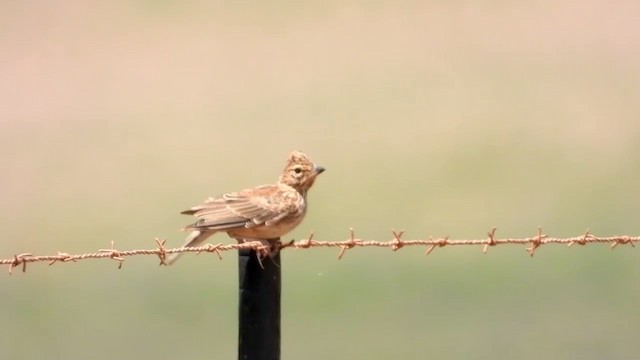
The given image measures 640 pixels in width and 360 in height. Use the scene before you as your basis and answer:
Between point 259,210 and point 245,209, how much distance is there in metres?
0.10

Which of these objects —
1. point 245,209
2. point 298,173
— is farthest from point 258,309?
point 298,173

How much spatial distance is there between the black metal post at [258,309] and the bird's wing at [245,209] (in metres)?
1.04

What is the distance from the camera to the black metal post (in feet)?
14.4

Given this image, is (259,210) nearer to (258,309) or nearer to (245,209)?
(245,209)

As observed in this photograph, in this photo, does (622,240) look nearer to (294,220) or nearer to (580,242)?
(580,242)

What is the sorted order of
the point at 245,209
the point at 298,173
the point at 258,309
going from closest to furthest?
the point at 258,309 → the point at 245,209 → the point at 298,173

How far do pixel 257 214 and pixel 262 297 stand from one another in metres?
1.28

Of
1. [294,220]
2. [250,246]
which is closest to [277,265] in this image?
[250,246]

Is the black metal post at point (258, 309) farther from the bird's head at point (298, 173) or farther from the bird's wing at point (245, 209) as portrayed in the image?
the bird's head at point (298, 173)

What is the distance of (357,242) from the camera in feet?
A: 16.0

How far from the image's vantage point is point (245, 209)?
18.5 ft

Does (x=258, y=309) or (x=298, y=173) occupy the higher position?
(x=298, y=173)

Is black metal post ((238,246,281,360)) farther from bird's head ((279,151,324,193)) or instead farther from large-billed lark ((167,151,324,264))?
bird's head ((279,151,324,193))

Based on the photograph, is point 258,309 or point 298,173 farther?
point 298,173
